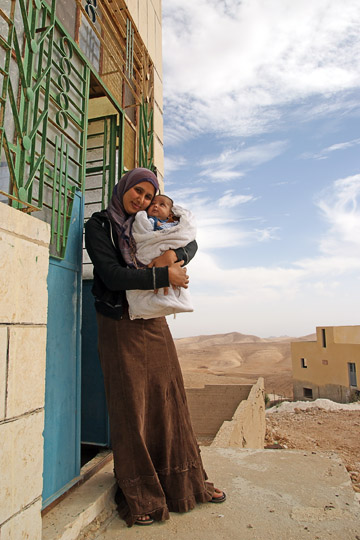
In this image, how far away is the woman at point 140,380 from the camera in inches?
75.5

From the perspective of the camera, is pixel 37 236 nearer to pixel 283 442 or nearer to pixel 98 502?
pixel 98 502

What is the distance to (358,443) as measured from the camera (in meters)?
12.1

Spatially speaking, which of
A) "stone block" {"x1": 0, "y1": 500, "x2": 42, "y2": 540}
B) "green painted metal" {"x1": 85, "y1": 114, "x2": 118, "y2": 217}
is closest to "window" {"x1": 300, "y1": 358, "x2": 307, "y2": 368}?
"green painted metal" {"x1": 85, "y1": 114, "x2": 118, "y2": 217}

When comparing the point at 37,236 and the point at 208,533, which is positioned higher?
the point at 37,236

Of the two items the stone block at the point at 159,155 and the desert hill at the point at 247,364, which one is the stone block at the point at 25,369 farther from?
the desert hill at the point at 247,364

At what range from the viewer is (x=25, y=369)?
1.43 m

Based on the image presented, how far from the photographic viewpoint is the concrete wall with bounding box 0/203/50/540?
1333 mm

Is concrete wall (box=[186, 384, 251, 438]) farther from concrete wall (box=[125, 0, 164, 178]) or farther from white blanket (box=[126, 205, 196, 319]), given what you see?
white blanket (box=[126, 205, 196, 319])

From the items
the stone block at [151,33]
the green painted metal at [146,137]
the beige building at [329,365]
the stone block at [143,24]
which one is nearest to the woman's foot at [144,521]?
the green painted metal at [146,137]

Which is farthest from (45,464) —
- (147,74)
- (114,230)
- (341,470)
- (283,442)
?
(283,442)

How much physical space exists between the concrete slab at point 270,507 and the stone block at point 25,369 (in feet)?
2.81

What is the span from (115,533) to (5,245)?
4.98 feet

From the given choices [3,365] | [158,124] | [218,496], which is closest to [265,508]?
[218,496]

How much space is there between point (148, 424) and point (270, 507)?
2.80 ft
